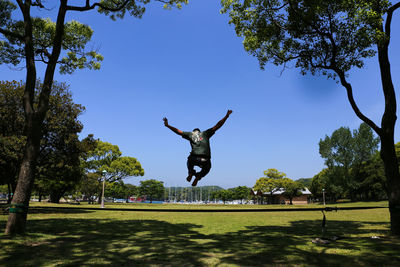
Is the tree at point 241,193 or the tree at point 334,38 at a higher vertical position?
the tree at point 334,38

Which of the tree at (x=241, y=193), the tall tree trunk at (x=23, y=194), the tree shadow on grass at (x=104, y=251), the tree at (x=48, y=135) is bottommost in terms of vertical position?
the tree at (x=241, y=193)

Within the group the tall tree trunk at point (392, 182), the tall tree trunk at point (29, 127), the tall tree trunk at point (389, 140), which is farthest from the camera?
the tall tree trunk at point (389, 140)

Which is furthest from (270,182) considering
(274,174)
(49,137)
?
(49,137)

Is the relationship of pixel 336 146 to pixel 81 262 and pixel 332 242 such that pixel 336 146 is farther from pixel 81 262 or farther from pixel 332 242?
pixel 81 262

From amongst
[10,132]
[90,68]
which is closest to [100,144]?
[10,132]

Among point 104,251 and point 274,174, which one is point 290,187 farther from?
point 104,251

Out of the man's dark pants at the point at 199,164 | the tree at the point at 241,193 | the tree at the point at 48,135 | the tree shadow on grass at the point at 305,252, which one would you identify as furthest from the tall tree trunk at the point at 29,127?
the tree at the point at 241,193

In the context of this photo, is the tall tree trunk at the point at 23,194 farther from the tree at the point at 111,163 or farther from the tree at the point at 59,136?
the tree at the point at 111,163

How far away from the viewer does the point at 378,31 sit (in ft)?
40.4

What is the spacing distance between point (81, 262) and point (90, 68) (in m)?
14.4

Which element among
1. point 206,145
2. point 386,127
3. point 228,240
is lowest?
point 228,240

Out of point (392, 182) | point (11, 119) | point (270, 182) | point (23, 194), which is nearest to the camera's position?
point (23, 194)

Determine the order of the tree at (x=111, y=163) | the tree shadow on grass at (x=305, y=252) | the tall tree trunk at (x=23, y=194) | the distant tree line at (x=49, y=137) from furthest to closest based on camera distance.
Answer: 1. the tree at (x=111, y=163)
2. the distant tree line at (x=49, y=137)
3. the tall tree trunk at (x=23, y=194)
4. the tree shadow on grass at (x=305, y=252)

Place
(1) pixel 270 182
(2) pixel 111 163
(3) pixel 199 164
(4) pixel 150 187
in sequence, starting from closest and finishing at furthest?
1. (3) pixel 199 164
2. (2) pixel 111 163
3. (1) pixel 270 182
4. (4) pixel 150 187
